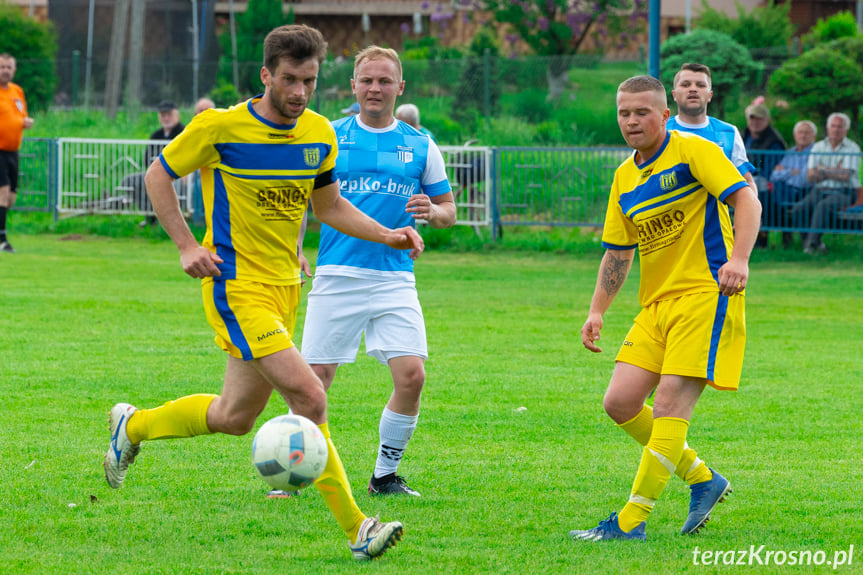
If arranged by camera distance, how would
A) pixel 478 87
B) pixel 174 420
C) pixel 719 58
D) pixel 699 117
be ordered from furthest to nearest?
pixel 478 87 → pixel 719 58 → pixel 699 117 → pixel 174 420

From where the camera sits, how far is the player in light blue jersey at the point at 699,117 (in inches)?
314

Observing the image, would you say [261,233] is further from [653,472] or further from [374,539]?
[653,472]

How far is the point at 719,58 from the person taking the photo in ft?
82.8

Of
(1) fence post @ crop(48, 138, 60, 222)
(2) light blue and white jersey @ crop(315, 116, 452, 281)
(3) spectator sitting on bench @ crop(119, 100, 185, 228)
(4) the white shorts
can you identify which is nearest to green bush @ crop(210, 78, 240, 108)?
(1) fence post @ crop(48, 138, 60, 222)

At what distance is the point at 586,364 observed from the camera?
9781 millimetres

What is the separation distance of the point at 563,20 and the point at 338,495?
102 ft

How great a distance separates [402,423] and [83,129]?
2319cm

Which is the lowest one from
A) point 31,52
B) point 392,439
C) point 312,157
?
point 392,439

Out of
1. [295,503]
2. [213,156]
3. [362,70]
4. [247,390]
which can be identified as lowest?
[295,503]

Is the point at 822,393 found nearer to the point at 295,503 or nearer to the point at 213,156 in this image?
the point at 295,503

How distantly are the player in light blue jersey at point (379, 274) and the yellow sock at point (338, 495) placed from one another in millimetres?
1139

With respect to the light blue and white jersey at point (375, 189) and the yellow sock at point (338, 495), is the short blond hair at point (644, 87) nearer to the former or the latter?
the light blue and white jersey at point (375, 189)

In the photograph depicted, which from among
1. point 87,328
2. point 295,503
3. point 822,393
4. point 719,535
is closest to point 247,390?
point 295,503

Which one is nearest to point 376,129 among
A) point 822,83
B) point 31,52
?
point 822,83
